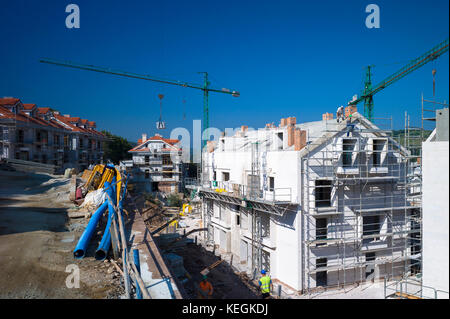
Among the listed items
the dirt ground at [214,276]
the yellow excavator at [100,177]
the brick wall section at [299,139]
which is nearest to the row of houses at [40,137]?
the yellow excavator at [100,177]

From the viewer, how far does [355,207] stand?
636 inches

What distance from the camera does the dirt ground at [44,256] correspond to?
738 centimetres

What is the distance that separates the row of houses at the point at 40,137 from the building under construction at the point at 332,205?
25.7 m

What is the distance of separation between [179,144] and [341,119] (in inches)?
1504

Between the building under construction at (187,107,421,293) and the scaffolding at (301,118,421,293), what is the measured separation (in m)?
0.05

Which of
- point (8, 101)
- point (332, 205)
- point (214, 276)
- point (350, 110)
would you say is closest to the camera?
point (332, 205)

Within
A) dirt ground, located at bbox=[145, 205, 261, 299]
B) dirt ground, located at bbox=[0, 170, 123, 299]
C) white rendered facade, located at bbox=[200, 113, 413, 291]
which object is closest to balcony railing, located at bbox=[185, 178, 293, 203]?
white rendered facade, located at bbox=[200, 113, 413, 291]

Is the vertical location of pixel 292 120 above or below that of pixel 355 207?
above

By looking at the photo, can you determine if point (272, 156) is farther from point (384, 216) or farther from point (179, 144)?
point (179, 144)

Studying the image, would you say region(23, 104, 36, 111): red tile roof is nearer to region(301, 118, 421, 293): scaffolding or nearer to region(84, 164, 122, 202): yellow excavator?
region(84, 164, 122, 202): yellow excavator

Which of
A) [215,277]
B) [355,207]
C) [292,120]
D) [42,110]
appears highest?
[42,110]

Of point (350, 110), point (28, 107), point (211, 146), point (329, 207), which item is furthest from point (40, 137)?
point (350, 110)

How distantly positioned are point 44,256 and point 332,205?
1342 cm

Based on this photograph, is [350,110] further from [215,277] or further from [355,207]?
[215,277]
